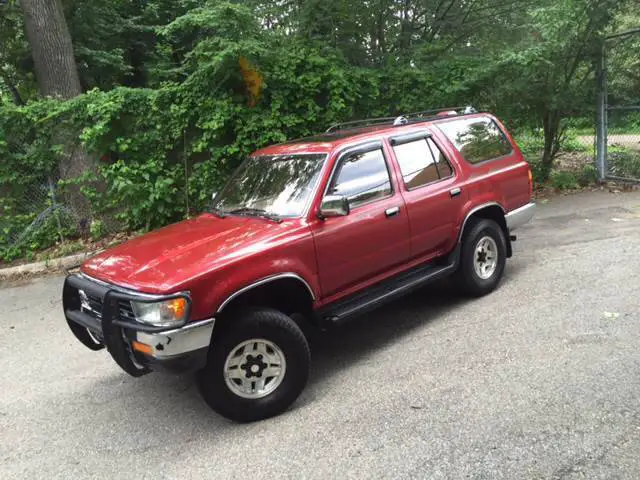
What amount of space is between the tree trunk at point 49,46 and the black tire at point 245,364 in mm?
8465

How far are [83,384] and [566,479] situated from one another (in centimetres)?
367

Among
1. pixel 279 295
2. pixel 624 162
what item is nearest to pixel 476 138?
pixel 279 295

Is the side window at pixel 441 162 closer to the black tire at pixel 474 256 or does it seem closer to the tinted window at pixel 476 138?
the tinted window at pixel 476 138

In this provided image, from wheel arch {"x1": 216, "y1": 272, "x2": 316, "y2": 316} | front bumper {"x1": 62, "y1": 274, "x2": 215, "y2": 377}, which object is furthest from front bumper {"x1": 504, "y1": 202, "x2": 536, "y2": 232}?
front bumper {"x1": 62, "y1": 274, "x2": 215, "y2": 377}

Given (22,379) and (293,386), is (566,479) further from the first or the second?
(22,379)

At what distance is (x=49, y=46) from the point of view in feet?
32.8

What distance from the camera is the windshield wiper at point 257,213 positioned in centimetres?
409

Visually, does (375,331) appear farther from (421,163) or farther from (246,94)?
(246,94)

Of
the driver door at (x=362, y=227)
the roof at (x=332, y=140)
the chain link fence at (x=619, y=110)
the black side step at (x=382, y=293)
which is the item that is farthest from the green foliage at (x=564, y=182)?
the driver door at (x=362, y=227)

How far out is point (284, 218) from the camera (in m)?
4.04

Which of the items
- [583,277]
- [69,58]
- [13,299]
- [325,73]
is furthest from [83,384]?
[69,58]

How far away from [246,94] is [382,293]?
4894mm

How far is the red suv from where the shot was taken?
3.36 metres

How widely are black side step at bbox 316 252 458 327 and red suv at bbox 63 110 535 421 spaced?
0.01 metres
